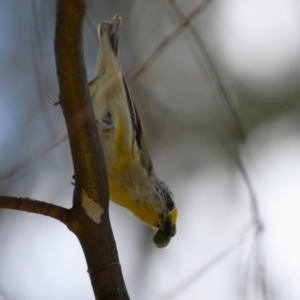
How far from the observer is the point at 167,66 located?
4.00m

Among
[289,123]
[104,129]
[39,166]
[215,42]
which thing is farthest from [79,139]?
[289,123]

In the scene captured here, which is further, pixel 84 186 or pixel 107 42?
pixel 107 42

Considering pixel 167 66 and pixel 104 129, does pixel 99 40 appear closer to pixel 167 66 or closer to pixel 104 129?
pixel 104 129

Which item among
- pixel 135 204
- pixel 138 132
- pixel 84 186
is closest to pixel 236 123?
pixel 138 132

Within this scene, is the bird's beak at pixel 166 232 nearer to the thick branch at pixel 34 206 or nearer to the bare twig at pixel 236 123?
the bare twig at pixel 236 123

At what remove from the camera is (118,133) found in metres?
2.59

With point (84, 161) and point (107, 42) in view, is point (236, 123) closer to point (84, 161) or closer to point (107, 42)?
point (107, 42)

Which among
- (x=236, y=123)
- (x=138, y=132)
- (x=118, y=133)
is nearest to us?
(x=236, y=123)

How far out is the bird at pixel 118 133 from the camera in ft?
8.51

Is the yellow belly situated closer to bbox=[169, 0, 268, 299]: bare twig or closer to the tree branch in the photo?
bbox=[169, 0, 268, 299]: bare twig

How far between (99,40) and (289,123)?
1981 mm

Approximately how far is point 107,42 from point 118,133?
425mm

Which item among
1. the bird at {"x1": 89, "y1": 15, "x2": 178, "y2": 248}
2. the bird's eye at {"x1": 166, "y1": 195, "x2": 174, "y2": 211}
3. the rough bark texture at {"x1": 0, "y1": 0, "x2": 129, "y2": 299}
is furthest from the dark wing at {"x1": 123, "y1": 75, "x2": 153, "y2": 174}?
the rough bark texture at {"x1": 0, "y1": 0, "x2": 129, "y2": 299}

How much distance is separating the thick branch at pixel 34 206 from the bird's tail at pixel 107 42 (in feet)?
3.58
